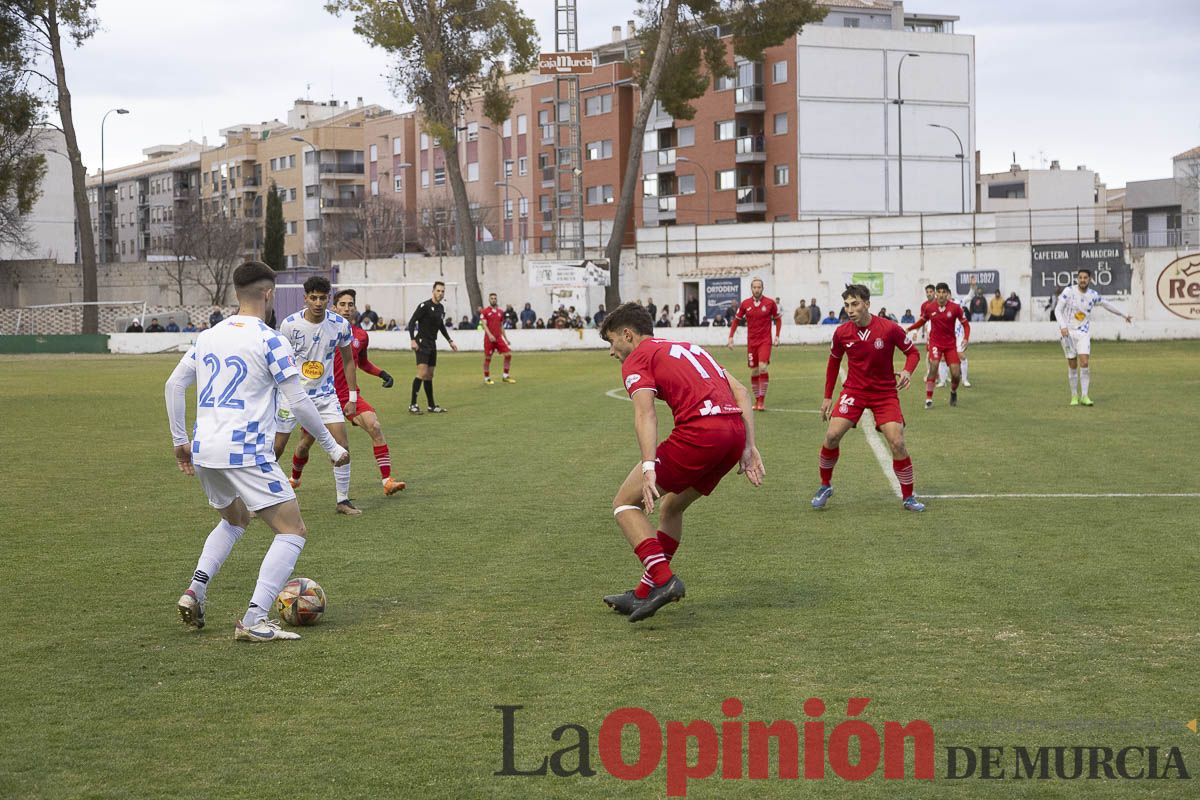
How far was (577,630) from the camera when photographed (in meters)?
7.33

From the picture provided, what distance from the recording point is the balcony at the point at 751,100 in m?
75.2

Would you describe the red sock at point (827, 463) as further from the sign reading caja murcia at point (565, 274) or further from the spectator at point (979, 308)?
the sign reading caja murcia at point (565, 274)

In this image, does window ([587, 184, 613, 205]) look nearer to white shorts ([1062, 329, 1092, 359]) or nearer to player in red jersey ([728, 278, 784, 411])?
player in red jersey ([728, 278, 784, 411])

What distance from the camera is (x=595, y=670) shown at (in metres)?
6.45

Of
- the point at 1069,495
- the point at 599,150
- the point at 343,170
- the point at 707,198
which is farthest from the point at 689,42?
the point at 343,170

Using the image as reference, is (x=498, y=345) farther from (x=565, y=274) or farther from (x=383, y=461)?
(x=565, y=274)

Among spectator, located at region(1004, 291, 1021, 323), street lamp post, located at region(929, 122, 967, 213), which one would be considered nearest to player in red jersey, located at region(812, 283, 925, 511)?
spectator, located at region(1004, 291, 1021, 323)

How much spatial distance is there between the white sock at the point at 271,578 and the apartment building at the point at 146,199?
123 metres

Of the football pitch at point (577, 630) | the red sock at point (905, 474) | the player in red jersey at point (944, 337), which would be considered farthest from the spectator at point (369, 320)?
the red sock at point (905, 474)

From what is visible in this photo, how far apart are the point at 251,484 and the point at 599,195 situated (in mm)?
80103

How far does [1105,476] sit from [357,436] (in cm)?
1052

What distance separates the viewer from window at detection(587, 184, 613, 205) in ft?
279

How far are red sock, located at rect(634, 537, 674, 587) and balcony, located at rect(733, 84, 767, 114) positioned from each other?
231ft

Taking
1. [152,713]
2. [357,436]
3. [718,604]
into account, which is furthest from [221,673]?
[357,436]
